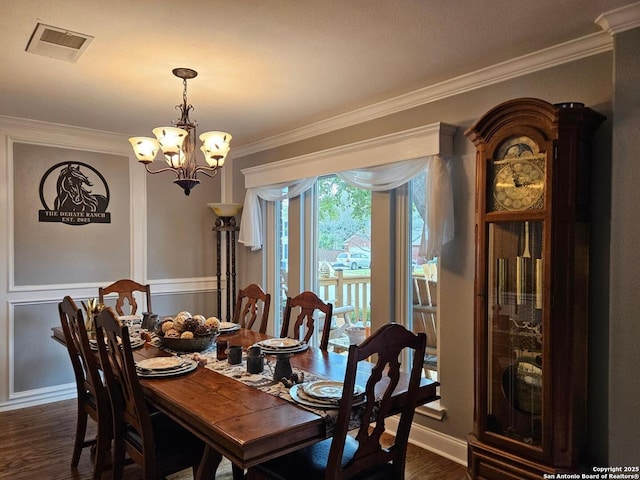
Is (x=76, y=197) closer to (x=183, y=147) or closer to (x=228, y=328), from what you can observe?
A: (x=183, y=147)

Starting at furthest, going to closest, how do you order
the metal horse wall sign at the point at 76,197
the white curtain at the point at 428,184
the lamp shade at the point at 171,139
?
the metal horse wall sign at the point at 76,197, the white curtain at the point at 428,184, the lamp shade at the point at 171,139

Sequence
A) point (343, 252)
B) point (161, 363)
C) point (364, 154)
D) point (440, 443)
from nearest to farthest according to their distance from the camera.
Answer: point (161, 363) < point (440, 443) < point (364, 154) < point (343, 252)

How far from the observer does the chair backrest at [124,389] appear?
1993 mm

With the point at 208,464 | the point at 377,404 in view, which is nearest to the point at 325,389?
the point at 377,404

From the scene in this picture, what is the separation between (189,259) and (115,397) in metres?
2.81

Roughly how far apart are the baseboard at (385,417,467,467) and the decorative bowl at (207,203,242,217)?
108 inches

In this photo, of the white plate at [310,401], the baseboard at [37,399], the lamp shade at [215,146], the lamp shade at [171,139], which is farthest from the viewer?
the baseboard at [37,399]

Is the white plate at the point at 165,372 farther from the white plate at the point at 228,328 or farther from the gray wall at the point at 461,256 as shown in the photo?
the gray wall at the point at 461,256

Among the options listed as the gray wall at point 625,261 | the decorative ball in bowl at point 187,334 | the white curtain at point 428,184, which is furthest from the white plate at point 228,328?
the gray wall at point 625,261

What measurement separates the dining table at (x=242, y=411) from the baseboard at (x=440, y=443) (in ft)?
3.45

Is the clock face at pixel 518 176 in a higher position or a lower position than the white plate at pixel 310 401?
higher

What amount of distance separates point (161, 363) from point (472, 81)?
2.44 m

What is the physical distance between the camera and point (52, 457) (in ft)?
9.97

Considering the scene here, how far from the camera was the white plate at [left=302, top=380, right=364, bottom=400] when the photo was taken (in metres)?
1.84
